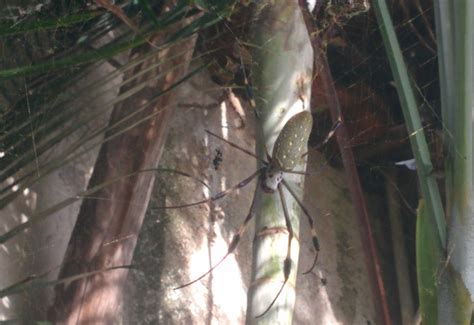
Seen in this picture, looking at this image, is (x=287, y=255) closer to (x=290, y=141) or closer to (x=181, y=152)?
(x=290, y=141)

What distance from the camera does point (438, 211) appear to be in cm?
79

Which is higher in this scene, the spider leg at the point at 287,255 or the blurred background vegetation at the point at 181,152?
the blurred background vegetation at the point at 181,152

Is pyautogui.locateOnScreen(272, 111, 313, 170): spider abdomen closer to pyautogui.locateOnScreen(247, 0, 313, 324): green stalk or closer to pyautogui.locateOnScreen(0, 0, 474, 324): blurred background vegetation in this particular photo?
pyautogui.locateOnScreen(247, 0, 313, 324): green stalk

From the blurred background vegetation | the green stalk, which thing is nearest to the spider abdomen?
the green stalk

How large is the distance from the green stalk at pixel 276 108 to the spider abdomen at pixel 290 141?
0.01m

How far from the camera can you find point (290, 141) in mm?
871

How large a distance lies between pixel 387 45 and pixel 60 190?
1.95 ft

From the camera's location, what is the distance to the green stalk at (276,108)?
752mm

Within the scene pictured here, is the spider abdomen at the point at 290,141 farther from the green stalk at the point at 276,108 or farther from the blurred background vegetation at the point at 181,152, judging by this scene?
the blurred background vegetation at the point at 181,152

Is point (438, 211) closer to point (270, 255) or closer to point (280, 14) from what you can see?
point (270, 255)

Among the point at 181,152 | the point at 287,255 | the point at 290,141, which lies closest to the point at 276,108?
the point at 290,141

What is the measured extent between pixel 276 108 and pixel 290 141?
0.05 m

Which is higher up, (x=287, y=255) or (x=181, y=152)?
(x=181, y=152)

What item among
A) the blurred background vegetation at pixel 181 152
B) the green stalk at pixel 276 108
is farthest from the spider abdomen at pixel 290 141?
the blurred background vegetation at pixel 181 152
